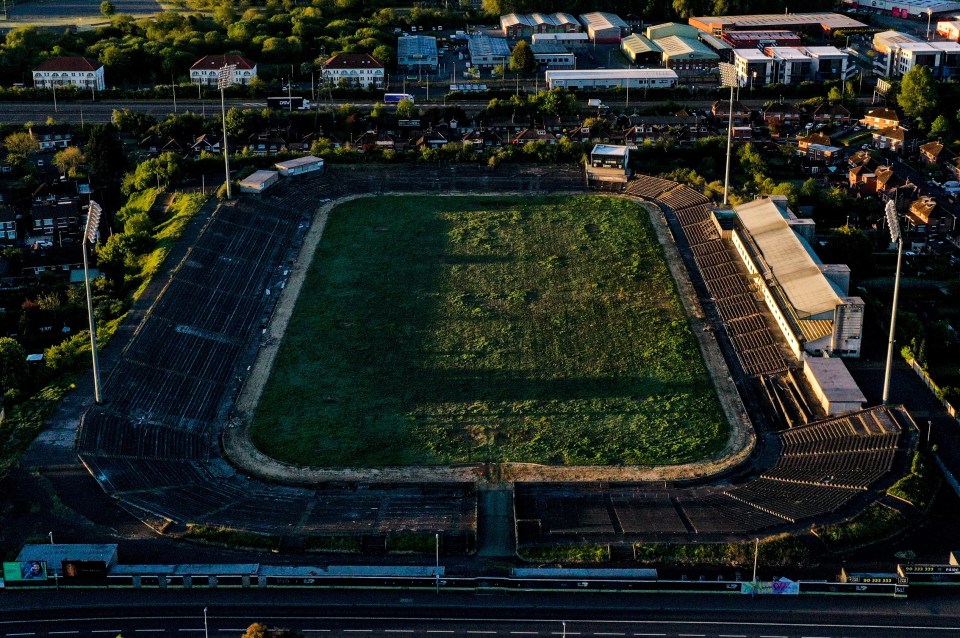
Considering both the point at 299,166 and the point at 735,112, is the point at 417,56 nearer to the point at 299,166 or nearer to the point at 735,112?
the point at 735,112

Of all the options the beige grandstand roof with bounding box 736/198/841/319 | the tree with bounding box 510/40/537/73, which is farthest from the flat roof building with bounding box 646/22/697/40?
the beige grandstand roof with bounding box 736/198/841/319

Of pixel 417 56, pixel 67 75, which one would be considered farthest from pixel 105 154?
pixel 417 56

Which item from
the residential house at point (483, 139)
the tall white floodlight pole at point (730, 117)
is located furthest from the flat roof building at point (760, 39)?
the residential house at point (483, 139)

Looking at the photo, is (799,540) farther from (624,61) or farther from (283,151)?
(624,61)

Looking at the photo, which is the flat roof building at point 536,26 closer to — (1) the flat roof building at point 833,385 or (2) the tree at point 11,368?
(1) the flat roof building at point 833,385

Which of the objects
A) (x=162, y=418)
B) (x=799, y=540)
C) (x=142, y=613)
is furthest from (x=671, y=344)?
(x=142, y=613)
